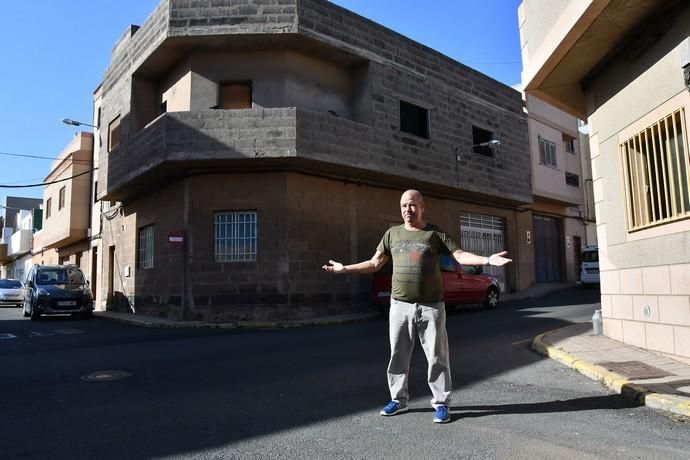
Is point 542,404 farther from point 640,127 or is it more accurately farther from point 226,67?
point 226,67

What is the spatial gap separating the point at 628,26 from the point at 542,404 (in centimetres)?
530

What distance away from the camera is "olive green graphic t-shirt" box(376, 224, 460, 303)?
442 cm

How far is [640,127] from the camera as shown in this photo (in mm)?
7090

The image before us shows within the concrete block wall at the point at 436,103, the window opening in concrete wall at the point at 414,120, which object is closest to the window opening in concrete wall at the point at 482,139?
the concrete block wall at the point at 436,103

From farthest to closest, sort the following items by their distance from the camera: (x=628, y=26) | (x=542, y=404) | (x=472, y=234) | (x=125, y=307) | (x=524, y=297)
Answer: (x=472, y=234) → (x=524, y=297) → (x=125, y=307) → (x=628, y=26) → (x=542, y=404)

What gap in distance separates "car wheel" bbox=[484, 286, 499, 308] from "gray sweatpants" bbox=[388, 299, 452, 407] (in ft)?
38.6

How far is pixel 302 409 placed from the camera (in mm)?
4715

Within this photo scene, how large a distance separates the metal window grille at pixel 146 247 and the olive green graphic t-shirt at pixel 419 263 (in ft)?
46.2

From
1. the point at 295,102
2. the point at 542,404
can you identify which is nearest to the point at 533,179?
the point at 295,102

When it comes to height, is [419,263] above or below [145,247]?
below

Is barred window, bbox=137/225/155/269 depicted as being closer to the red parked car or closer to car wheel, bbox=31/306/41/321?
car wheel, bbox=31/306/41/321

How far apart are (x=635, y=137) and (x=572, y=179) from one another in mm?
20455

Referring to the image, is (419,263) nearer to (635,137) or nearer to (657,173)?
(657,173)

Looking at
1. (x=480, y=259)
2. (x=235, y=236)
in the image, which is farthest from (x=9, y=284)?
(x=480, y=259)
